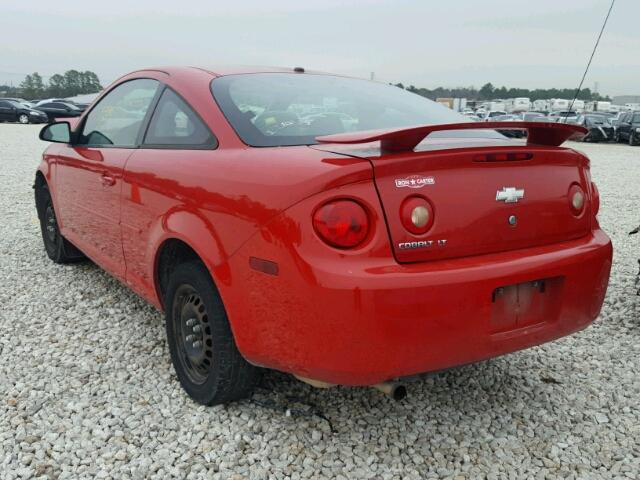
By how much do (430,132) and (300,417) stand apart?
53.0 inches

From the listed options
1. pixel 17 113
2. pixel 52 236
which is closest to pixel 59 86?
pixel 17 113

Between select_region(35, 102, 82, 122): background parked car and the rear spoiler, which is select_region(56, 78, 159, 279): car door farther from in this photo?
select_region(35, 102, 82, 122): background parked car

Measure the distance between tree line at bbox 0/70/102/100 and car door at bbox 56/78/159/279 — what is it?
61.7m

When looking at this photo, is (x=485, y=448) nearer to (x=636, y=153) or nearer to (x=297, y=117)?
(x=297, y=117)

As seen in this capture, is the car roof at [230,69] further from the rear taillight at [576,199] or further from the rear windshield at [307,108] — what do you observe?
the rear taillight at [576,199]

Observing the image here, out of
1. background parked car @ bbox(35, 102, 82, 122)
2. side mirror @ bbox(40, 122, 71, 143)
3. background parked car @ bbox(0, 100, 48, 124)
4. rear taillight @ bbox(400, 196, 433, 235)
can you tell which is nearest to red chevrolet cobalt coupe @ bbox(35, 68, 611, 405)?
rear taillight @ bbox(400, 196, 433, 235)

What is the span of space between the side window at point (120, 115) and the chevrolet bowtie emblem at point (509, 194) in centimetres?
193

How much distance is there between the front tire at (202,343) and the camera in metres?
2.38

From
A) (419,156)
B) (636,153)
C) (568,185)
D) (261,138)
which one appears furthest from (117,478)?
(636,153)

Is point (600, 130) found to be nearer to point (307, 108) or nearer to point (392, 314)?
point (307, 108)

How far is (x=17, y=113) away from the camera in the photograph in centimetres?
3005

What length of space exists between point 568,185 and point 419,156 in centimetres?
74

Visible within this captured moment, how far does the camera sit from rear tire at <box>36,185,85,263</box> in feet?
15.3

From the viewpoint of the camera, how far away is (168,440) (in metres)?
2.38
